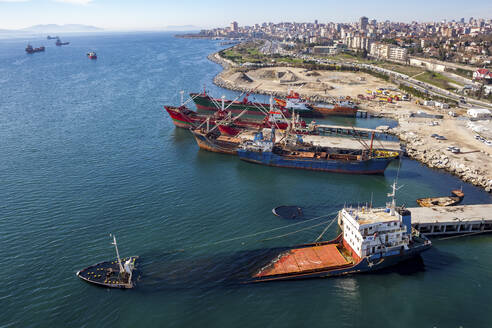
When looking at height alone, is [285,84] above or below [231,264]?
above

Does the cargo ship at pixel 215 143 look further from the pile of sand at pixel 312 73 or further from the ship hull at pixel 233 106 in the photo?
the pile of sand at pixel 312 73

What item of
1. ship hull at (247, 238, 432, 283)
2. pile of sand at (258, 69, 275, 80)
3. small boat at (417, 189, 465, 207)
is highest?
pile of sand at (258, 69, 275, 80)

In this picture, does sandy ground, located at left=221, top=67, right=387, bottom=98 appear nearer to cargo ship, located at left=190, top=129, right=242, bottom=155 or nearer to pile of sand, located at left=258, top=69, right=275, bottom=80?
pile of sand, located at left=258, top=69, right=275, bottom=80

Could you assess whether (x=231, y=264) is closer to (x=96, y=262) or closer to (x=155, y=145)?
(x=96, y=262)

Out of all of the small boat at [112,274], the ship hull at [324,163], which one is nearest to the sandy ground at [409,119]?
the ship hull at [324,163]

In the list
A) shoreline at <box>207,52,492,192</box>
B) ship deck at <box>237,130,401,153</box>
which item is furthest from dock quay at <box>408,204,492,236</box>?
ship deck at <box>237,130,401,153</box>

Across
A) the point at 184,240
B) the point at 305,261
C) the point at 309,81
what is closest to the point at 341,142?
the point at 305,261

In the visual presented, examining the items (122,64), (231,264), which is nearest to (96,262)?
(231,264)
